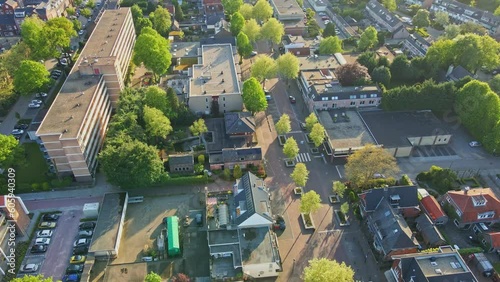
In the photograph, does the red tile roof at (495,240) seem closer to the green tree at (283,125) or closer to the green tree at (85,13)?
the green tree at (283,125)

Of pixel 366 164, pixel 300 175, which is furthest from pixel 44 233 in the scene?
pixel 366 164

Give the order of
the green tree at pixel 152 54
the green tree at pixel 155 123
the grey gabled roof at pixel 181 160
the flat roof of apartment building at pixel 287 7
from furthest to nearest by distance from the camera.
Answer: the flat roof of apartment building at pixel 287 7, the green tree at pixel 152 54, the green tree at pixel 155 123, the grey gabled roof at pixel 181 160

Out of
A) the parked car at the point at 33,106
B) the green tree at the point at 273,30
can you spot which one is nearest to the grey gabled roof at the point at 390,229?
the green tree at the point at 273,30

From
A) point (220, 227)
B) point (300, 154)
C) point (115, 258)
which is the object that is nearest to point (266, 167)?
point (300, 154)

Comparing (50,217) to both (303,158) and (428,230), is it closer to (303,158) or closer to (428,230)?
(303,158)

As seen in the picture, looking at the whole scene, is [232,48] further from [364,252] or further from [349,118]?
[364,252]

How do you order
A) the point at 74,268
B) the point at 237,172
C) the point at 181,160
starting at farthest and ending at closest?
the point at 181,160 < the point at 237,172 < the point at 74,268

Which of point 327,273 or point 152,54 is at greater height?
point 152,54
